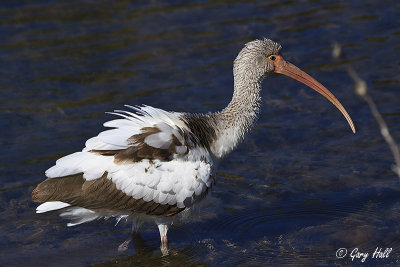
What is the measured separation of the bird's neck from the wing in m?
0.63

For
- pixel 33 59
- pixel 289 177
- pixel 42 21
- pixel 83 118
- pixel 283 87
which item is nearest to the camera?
pixel 289 177

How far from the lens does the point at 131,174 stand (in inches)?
294

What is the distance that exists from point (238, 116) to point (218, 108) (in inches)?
119

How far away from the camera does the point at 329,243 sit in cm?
833

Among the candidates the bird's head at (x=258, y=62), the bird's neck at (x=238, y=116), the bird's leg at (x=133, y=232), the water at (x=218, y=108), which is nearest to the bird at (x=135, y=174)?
the bird's leg at (x=133, y=232)

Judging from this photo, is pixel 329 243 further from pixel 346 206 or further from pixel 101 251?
pixel 101 251

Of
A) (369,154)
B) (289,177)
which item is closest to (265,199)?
(289,177)

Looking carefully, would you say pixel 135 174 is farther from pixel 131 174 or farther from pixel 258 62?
pixel 258 62

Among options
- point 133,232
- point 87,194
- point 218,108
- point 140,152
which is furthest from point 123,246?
point 218,108

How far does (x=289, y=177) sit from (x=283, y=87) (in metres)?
2.75

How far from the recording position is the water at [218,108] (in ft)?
27.7

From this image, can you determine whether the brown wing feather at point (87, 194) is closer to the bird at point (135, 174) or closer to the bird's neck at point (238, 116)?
the bird at point (135, 174)

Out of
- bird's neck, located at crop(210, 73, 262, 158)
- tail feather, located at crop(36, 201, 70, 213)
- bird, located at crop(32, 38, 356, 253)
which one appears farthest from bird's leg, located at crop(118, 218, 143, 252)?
bird's neck, located at crop(210, 73, 262, 158)

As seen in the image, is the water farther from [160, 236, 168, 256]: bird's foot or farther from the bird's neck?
the bird's neck
